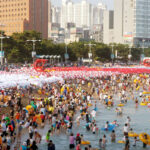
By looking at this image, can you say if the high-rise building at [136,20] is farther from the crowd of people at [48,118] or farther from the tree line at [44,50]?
the crowd of people at [48,118]

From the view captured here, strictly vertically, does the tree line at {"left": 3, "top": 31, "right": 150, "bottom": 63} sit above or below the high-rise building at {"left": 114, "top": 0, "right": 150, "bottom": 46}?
below

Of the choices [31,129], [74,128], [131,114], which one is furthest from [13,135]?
[131,114]

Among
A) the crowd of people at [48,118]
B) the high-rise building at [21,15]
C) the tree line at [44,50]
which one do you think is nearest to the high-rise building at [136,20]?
the high-rise building at [21,15]

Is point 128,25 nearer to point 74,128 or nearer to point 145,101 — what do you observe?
point 145,101

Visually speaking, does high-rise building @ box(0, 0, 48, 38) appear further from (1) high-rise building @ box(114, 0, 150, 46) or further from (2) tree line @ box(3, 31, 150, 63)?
(2) tree line @ box(3, 31, 150, 63)

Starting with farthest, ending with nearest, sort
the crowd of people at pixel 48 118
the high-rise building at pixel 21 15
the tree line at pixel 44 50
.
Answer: the high-rise building at pixel 21 15 < the tree line at pixel 44 50 < the crowd of people at pixel 48 118

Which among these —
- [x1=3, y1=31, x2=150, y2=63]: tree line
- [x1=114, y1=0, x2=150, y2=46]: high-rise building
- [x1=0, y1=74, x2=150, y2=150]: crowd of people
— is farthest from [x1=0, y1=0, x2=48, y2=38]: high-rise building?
[x1=0, y1=74, x2=150, y2=150]: crowd of people

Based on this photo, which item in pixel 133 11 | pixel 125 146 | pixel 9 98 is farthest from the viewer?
pixel 133 11

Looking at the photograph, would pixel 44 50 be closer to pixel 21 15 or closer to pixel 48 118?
pixel 48 118
